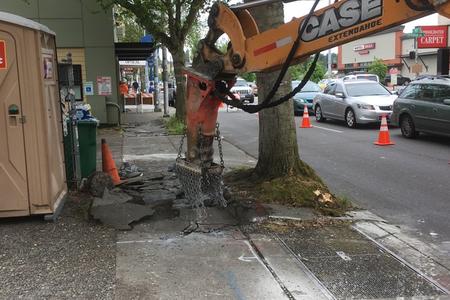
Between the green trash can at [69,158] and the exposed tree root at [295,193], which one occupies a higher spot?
the green trash can at [69,158]

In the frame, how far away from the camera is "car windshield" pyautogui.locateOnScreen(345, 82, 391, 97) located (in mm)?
18016

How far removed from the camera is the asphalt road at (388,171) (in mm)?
7125

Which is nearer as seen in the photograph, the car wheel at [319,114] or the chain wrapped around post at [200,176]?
the chain wrapped around post at [200,176]

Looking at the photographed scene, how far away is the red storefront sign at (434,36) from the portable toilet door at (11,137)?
31586 mm

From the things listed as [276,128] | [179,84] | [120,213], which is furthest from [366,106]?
[120,213]

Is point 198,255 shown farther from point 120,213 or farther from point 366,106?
point 366,106

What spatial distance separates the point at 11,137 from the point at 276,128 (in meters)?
3.50

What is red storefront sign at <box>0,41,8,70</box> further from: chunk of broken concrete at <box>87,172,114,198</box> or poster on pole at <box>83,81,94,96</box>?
poster on pole at <box>83,81,94,96</box>

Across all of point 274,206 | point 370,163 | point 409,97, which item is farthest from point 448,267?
point 409,97

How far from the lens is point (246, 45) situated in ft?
17.0

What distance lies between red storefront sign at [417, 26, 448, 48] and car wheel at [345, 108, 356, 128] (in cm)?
1816

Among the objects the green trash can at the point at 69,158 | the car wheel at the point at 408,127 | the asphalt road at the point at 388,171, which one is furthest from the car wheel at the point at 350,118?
the green trash can at the point at 69,158

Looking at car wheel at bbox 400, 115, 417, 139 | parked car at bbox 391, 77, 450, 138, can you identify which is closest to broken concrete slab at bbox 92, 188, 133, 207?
parked car at bbox 391, 77, 450, 138

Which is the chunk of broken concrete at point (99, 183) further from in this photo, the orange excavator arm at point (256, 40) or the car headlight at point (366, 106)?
the car headlight at point (366, 106)
